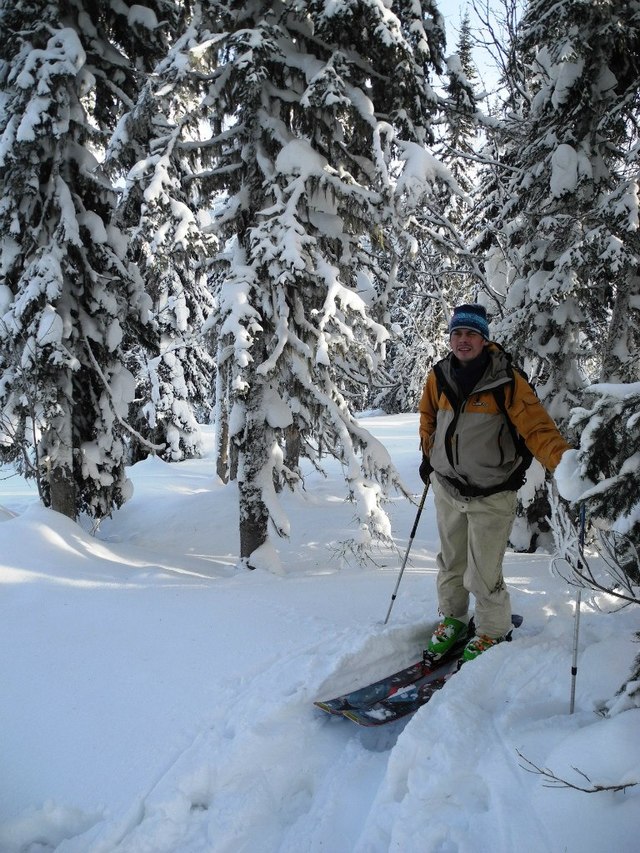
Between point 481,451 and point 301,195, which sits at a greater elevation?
point 301,195

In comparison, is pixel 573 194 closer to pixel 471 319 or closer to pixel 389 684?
pixel 471 319

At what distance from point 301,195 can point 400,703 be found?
5234 millimetres

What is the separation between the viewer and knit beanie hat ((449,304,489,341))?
3.61 meters

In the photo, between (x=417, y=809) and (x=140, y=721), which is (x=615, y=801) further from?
(x=140, y=721)

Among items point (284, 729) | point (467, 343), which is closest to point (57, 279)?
point (467, 343)

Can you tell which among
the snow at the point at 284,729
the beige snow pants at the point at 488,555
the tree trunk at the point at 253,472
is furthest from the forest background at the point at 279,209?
the beige snow pants at the point at 488,555

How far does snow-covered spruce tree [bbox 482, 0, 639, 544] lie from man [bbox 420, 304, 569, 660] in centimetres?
407

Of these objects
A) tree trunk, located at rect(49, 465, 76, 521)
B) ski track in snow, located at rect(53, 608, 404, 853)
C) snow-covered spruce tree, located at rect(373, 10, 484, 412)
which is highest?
snow-covered spruce tree, located at rect(373, 10, 484, 412)

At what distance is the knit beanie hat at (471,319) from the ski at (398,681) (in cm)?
233

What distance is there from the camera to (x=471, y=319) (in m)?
3.61

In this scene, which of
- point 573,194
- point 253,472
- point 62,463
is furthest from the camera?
point 62,463

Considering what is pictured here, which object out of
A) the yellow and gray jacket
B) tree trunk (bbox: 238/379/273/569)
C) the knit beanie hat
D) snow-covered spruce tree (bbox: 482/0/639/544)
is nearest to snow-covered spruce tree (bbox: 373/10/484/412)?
snow-covered spruce tree (bbox: 482/0/639/544)

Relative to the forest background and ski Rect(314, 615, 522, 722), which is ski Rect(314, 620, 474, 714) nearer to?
ski Rect(314, 615, 522, 722)

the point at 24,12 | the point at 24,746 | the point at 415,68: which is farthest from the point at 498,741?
the point at 24,12
